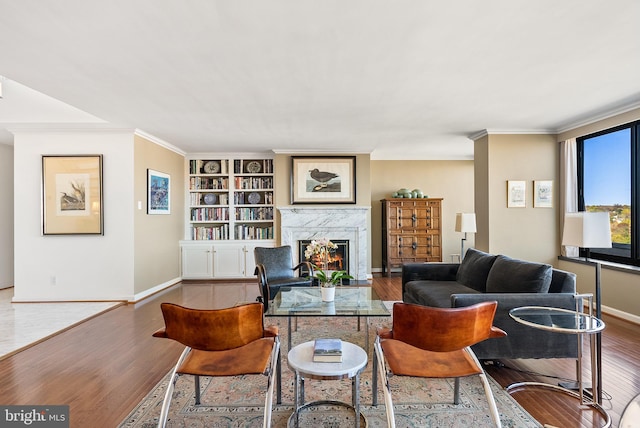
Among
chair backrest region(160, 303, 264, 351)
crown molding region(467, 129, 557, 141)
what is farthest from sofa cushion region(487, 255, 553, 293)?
crown molding region(467, 129, 557, 141)

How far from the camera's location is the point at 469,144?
623 centimetres

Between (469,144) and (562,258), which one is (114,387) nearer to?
(562,258)

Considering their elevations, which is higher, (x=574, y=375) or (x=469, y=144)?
(x=469, y=144)

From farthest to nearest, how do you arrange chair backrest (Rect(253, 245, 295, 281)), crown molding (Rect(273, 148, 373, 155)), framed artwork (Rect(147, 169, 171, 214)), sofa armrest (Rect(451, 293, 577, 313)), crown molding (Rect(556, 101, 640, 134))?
crown molding (Rect(273, 148, 373, 155)) → framed artwork (Rect(147, 169, 171, 214)) → chair backrest (Rect(253, 245, 295, 281)) → crown molding (Rect(556, 101, 640, 134)) → sofa armrest (Rect(451, 293, 577, 313))

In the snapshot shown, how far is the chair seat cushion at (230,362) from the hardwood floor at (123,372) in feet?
2.24

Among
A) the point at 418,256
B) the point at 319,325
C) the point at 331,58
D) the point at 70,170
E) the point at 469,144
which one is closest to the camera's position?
the point at 331,58

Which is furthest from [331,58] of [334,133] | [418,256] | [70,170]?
[418,256]

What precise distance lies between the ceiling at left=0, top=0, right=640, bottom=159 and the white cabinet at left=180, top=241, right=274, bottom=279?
2.57 m

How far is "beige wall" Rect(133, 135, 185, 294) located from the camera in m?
5.05

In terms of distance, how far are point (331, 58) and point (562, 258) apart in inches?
180

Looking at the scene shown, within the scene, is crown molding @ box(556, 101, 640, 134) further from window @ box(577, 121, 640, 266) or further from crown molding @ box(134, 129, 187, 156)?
crown molding @ box(134, 129, 187, 156)

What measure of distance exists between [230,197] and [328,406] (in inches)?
206

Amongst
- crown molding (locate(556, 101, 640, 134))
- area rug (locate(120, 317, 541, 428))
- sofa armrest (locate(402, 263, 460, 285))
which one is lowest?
area rug (locate(120, 317, 541, 428))

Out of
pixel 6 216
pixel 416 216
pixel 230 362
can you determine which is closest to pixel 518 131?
pixel 416 216
